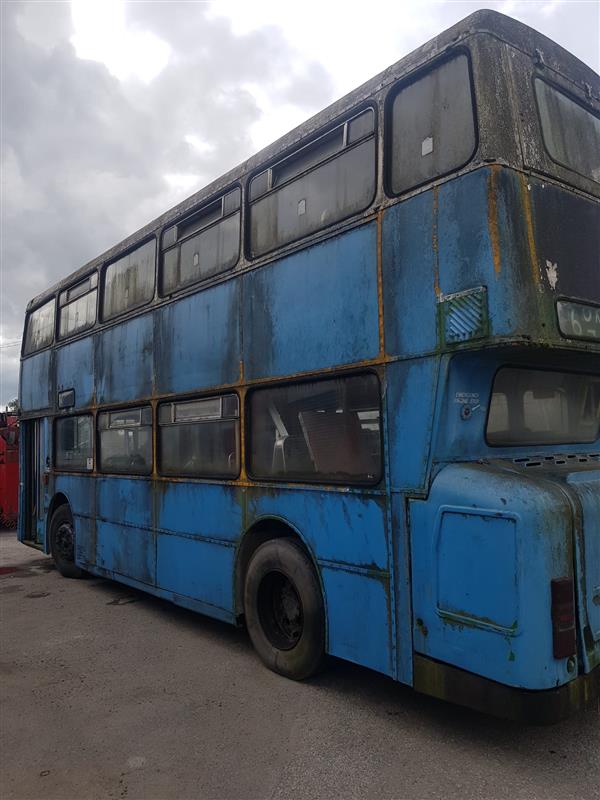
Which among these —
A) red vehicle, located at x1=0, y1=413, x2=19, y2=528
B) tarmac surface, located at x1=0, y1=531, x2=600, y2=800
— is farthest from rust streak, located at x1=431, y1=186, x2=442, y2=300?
red vehicle, located at x1=0, y1=413, x2=19, y2=528

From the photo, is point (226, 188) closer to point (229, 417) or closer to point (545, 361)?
point (229, 417)

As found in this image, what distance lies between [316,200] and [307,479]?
2.00 m

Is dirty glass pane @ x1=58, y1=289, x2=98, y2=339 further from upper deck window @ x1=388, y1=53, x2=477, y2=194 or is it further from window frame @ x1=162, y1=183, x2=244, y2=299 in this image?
upper deck window @ x1=388, y1=53, x2=477, y2=194

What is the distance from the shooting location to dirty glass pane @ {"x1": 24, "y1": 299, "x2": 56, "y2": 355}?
345 inches

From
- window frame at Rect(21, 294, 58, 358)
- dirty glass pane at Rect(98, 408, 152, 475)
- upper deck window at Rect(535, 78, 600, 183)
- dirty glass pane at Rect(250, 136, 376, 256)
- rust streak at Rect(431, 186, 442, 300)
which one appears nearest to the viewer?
rust streak at Rect(431, 186, 442, 300)

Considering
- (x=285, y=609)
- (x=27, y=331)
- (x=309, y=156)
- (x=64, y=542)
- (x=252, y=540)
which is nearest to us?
(x=309, y=156)

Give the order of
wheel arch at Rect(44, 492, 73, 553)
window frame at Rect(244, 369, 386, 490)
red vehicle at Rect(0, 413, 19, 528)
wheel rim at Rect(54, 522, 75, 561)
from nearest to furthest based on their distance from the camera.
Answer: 1. window frame at Rect(244, 369, 386, 490)
2. wheel rim at Rect(54, 522, 75, 561)
3. wheel arch at Rect(44, 492, 73, 553)
4. red vehicle at Rect(0, 413, 19, 528)

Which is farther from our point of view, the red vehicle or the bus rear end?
the red vehicle

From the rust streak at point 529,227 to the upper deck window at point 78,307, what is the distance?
5.63 metres

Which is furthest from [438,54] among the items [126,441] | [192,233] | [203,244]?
[126,441]

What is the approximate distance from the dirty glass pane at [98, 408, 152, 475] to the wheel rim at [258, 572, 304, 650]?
7.05 feet

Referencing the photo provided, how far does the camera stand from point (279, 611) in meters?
4.69

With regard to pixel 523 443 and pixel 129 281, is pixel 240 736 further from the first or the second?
pixel 129 281

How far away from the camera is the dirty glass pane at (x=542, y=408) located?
3.49 meters
